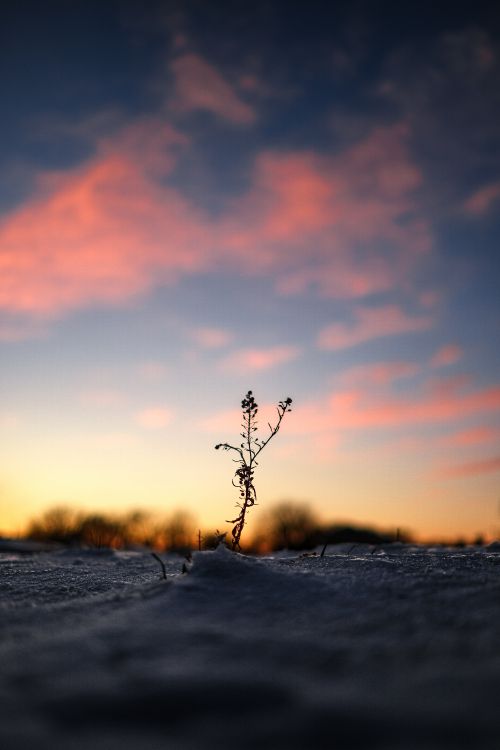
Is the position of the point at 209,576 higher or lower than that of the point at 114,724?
higher

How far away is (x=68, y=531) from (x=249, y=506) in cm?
768

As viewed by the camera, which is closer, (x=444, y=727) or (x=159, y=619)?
(x=444, y=727)

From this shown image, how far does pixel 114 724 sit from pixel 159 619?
535mm

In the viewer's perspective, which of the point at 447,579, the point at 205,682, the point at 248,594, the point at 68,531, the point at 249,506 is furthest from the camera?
the point at 68,531

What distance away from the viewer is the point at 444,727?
95cm

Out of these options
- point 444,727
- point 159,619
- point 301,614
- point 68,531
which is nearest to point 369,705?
point 444,727

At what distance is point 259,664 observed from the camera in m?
1.23

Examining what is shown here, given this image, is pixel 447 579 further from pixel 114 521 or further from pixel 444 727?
pixel 114 521

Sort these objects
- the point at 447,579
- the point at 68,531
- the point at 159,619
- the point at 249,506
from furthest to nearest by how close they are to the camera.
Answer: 1. the point at 68,531
2. the point at 249,506
3. the point at 447,579
4. the point at 159,619

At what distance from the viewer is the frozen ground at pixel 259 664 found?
0.96m

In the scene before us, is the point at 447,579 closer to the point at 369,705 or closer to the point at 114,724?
the point at 369,705

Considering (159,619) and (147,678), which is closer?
(147,678)

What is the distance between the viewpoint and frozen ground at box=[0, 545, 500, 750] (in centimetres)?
96

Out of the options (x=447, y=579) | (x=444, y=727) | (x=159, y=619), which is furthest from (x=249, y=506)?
(x=444, y=727)
